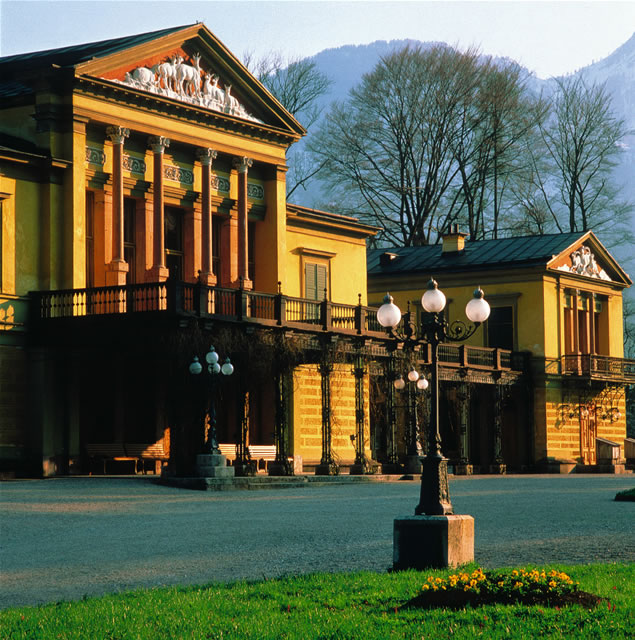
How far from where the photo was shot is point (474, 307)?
1664cm

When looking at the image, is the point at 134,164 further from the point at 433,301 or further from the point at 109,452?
the point at 433,301

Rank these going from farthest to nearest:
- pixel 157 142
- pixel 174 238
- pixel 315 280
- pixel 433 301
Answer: pixel 315 280
pixel 174 238
pixel 157 142
pixel 433 301

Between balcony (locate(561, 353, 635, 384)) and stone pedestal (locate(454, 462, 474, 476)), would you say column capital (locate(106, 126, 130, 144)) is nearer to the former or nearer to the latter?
stone pedestal (locate(454, 462, 474, 476))

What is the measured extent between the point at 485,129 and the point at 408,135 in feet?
13.0

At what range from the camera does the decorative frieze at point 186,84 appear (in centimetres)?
3756

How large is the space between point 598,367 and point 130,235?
2680cm

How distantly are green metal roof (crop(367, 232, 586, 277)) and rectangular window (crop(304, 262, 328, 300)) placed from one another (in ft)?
39.1

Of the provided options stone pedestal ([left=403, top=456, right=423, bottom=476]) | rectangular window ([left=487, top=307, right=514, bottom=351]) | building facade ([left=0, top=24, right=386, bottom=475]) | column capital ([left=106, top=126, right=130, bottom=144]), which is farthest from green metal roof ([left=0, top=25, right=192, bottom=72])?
rectangular window ([left=487, top=307, right=514, bottom=351])

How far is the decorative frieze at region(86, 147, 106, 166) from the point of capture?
36.5 m

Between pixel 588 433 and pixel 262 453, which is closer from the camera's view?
pixel 262 453

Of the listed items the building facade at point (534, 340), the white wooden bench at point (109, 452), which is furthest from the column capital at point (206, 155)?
the building facade at point (534, 340)

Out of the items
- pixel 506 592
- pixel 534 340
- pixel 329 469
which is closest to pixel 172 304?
pixel 329 469

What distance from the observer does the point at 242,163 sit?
135 ft

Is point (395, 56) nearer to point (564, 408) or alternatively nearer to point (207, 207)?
point (564, 408)
